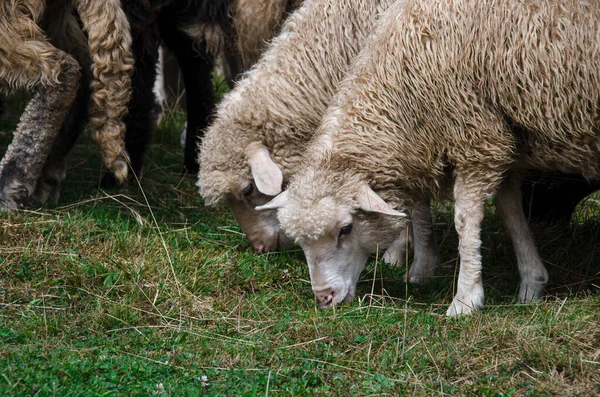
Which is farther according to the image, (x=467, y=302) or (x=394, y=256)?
(x=394, y=256)

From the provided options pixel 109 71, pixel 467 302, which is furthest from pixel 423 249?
pixel 109 71

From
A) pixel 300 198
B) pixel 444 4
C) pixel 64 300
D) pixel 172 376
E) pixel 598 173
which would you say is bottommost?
pixel 64 300

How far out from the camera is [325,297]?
473cm

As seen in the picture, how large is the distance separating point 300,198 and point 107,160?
4.77 ft

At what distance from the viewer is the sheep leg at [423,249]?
5.29 metres

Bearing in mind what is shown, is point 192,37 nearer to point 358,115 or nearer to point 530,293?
point 358,115

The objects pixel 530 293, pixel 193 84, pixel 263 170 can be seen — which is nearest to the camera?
pixel 530 293

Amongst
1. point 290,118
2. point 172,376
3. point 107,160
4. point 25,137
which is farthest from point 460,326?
point 25,137

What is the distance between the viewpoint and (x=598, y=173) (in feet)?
14.8

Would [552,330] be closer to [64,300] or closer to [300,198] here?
[300,198]

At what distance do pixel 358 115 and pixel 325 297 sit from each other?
0.96m

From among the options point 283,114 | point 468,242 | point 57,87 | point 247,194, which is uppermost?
point 468,242

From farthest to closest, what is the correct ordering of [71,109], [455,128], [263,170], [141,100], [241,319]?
[141,100] < [71,109] < [263,170] < [241,319] < [455,128]

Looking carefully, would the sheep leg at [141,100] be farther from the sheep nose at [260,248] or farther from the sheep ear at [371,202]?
the sheep ear at [371,202]
